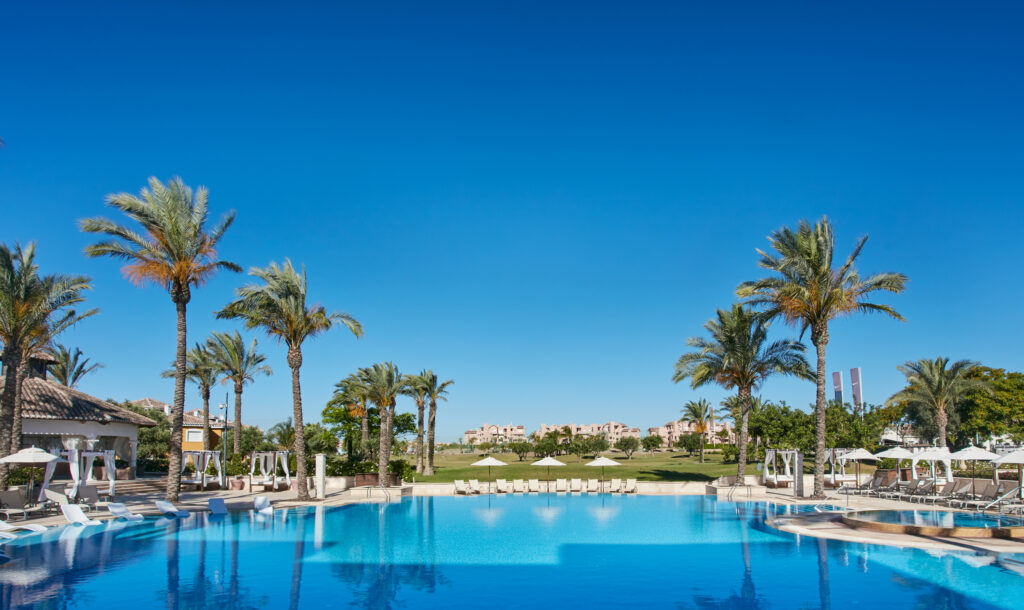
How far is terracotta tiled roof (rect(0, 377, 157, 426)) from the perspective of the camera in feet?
108

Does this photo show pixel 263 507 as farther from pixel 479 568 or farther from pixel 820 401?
pixel 820 401

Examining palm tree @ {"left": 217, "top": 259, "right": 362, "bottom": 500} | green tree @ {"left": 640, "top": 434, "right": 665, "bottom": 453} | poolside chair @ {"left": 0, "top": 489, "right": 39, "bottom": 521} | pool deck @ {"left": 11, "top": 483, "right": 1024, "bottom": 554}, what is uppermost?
palm tree @ {"left": 217, "top": 259, "right": 362, "bottom": 500}

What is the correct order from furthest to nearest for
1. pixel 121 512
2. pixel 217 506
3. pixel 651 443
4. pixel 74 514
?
pixel 651 443 → pixel 217 506 → pixel 121 512 → pixel 74 514

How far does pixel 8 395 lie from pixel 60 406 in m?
10.8

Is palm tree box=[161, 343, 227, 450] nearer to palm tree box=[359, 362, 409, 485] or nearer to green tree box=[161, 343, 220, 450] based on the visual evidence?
green tree box=[161, 343, 220, 450]

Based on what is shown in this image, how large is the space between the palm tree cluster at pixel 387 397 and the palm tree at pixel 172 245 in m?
10.8

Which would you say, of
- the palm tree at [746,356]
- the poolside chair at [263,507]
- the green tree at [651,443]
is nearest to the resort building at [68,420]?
the poolside chair at [263,507]

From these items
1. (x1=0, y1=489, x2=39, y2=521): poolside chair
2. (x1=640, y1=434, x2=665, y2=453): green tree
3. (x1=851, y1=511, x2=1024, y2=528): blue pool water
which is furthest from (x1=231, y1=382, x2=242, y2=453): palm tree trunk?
(x1=640, y1=434, x2=665, y2=453): green tree

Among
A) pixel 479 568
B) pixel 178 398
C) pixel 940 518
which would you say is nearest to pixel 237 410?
pixel 178 398

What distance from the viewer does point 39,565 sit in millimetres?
14734

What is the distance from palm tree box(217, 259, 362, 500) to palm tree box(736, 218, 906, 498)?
16544 millimetres

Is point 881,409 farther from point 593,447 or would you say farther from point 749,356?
point 749,356

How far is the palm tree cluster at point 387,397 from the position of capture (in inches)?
1398

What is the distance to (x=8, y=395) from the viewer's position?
2441cm
